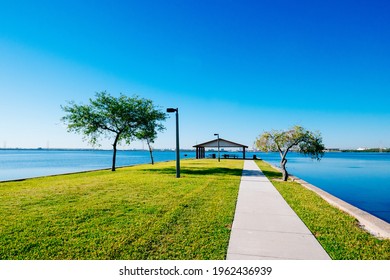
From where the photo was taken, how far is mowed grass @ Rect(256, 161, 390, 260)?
361 centimetres

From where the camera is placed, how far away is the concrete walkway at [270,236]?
3.62 meters

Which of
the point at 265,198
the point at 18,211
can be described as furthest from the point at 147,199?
the point at 265,198

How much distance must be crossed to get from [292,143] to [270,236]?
9.86 metres

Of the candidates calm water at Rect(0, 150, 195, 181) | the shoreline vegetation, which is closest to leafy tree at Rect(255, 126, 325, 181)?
the shoreline vegetation

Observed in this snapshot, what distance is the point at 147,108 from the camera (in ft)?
61.3

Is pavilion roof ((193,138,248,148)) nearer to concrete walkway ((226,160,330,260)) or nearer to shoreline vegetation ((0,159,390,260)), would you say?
shoreline vegetation ((0,159,390,260))

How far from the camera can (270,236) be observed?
4.34 metres

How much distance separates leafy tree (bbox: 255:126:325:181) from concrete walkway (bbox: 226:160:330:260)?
23.0 ft

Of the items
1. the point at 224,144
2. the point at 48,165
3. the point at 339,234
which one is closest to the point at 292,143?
the point at 339,234

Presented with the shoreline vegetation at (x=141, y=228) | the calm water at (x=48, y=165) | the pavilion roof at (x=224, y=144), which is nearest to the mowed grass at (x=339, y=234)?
the shoreline vegetation at (x=141, y=228)
